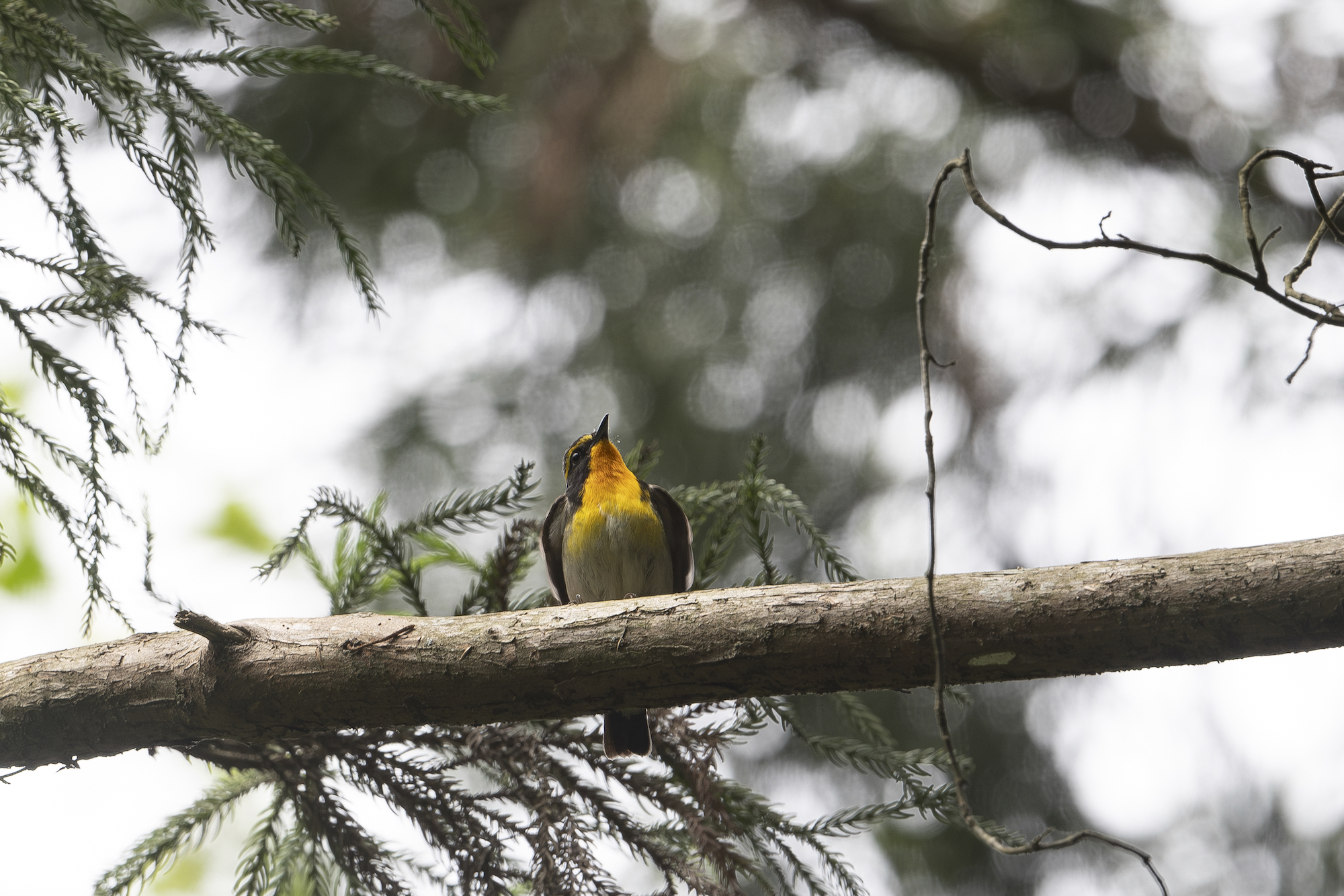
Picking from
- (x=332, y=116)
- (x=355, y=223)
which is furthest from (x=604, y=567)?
(x=332, y=116)

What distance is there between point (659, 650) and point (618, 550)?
6.52 feet

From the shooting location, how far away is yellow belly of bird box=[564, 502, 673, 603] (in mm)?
4102

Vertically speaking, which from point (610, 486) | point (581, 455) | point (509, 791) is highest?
point (581, 455)

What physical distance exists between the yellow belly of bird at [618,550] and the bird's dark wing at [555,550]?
230 millimetres

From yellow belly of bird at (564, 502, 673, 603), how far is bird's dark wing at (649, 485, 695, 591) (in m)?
0.04

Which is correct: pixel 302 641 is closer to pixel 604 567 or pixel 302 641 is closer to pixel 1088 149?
pixel 604 567

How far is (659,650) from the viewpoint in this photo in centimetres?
212

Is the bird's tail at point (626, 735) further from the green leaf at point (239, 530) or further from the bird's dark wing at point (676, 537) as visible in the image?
the green leaf at point (239, 530)

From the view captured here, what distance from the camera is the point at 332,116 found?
5.46 meters

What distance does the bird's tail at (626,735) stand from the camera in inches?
130

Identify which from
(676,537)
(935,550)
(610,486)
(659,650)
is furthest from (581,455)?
(935,550)

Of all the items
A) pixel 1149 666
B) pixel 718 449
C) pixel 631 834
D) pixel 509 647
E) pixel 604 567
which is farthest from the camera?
pixel 718 449

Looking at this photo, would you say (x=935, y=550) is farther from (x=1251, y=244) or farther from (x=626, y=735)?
(x=626, y=735)

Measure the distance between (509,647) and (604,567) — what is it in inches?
76.6
